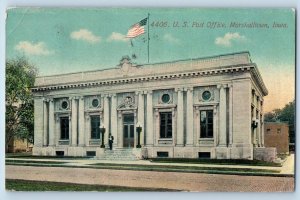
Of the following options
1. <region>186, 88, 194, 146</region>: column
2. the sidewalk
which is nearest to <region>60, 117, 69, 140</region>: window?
the sidewalk

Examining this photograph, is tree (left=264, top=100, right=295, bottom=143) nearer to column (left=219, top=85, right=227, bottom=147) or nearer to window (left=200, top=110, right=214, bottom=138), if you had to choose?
column (left=219, top=85, right=227, bottom=147)

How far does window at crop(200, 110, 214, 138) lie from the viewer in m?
15.4

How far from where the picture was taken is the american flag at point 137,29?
14891mm

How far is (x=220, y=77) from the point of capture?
15.3 meters

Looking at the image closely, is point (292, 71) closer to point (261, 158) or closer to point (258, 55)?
point (258, 55)

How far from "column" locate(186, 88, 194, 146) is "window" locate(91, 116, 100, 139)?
239 cm

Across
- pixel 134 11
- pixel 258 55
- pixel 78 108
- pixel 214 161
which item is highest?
pixel 134 11

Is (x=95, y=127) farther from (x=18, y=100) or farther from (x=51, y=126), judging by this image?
(x=18, y=100)

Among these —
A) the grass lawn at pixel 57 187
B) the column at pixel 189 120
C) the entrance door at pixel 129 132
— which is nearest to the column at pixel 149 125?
the entrance door at pixel 129 132

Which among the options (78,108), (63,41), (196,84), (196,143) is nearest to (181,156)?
(196,143)

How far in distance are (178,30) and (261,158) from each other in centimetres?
382

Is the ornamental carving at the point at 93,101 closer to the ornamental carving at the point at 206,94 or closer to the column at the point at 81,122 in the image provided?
the column at the point at 81,122

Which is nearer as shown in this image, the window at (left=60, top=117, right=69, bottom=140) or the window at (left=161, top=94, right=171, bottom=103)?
the window at (left=161, top=94, right=171, bottom=103)

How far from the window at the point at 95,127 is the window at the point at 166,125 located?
169 centimetres
